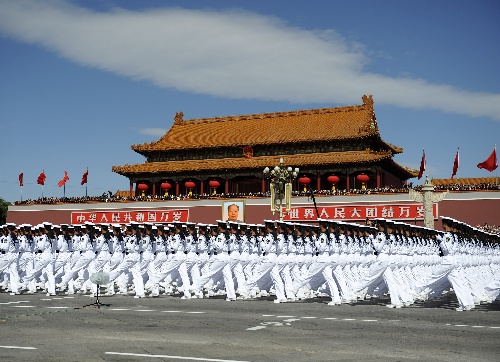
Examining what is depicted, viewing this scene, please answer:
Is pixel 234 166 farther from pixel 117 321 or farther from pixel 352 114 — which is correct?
pixel 117 321

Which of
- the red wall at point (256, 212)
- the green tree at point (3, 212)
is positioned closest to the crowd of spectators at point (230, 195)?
the red wall at point (256, 212)

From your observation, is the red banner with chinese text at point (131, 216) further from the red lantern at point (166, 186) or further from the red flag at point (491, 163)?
the red flag at point (491, 163)

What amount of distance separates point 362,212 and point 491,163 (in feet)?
20.1

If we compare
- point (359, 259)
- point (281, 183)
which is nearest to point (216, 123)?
point (281, 183)

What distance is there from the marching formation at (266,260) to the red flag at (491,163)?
17553mm

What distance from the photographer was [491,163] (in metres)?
30.4

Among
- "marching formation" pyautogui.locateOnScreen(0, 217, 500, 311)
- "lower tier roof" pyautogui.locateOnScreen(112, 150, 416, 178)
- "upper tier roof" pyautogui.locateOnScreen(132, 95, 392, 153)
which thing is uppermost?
"upper tier roof" pyautogui.locateOnScreen(132, 95, 392, 153)

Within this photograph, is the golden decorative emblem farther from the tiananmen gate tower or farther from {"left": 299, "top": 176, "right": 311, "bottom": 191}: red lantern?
{"left": 299, "top": 176, "right": 311, "bottom": 191}: red lantern

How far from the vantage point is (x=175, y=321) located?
920 centimetres

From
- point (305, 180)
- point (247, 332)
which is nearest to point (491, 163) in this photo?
point (305, 180)

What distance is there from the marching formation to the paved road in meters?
0.53

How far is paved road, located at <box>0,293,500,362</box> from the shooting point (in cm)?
642

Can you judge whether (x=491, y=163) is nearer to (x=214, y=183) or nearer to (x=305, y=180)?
(x=305, y=180)

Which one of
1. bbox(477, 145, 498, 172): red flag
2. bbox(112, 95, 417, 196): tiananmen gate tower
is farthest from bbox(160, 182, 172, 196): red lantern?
bbox(477, 145, 498, 172): red flag
